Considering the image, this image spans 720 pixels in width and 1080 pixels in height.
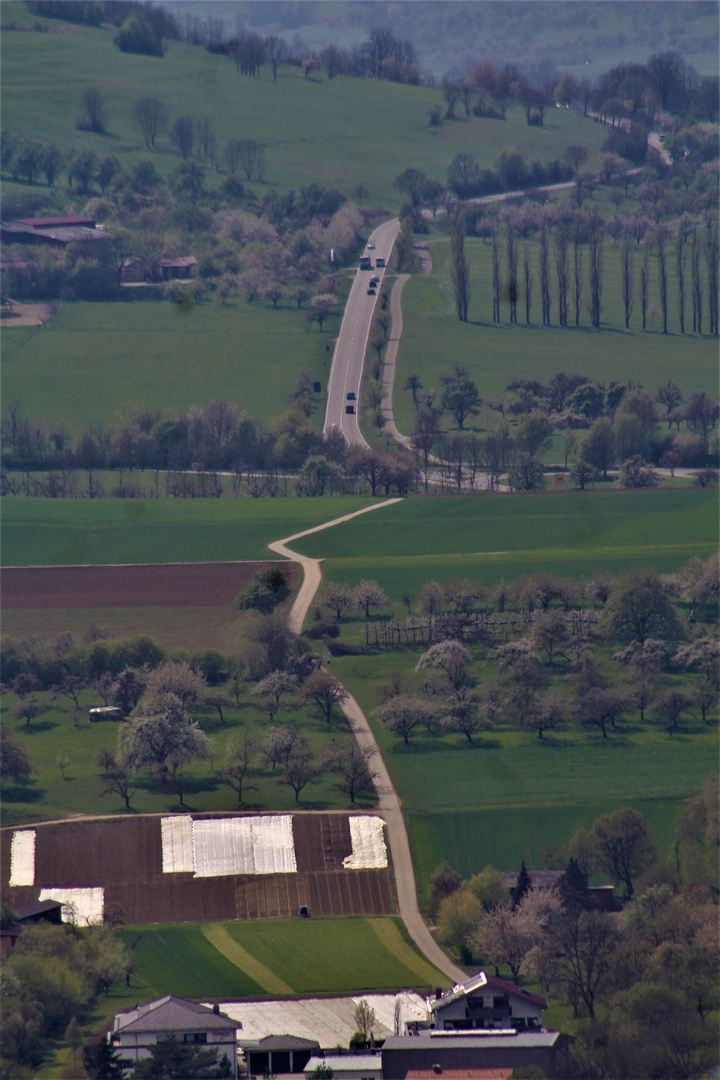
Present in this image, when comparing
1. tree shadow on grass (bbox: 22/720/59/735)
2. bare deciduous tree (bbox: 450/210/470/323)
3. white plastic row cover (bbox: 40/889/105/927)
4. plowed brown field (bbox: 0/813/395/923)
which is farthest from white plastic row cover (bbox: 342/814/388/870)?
bare deciduous tree (bbox: 450/210/470/323)

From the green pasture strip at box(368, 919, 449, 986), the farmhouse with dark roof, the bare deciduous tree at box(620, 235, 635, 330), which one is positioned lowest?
the green pasture strip at box(368, 919, 449, 986)

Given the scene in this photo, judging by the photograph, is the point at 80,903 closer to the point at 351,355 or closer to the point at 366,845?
the point at 366,845

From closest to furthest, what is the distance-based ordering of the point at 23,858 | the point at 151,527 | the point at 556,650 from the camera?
1. the point at 23,858
2. the point at 556,650
3. the point at 151,527

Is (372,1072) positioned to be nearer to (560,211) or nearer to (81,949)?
(81,949)

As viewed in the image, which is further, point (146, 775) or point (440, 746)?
point (440, 746)

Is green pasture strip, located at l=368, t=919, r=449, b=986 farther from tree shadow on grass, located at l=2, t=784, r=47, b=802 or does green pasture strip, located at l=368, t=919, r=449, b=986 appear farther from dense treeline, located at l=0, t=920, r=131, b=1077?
tree shadow on grass, located at l=2, t=784, r=47, b=802

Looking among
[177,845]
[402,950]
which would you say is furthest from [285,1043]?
[177,845]
